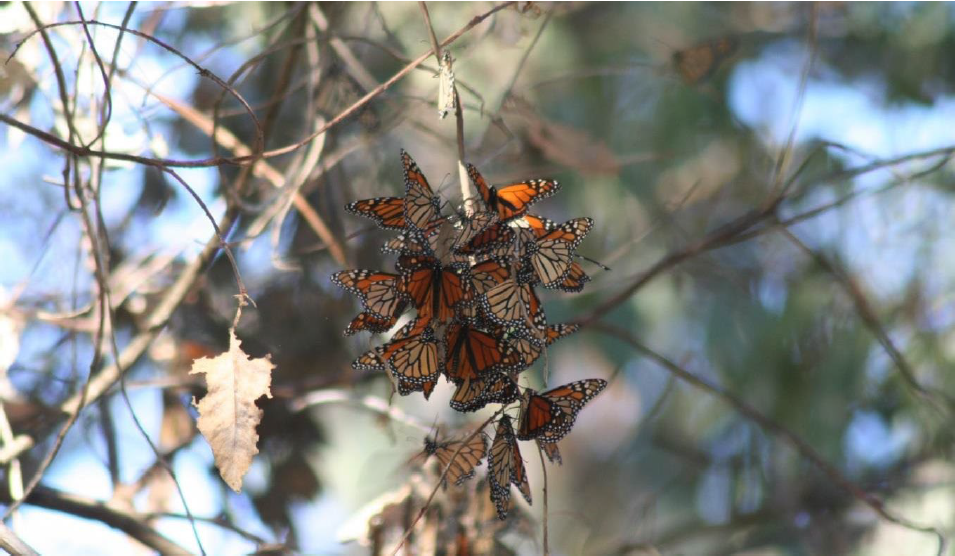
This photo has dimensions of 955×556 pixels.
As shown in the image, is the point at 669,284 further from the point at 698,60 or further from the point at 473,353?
the point at 473,353

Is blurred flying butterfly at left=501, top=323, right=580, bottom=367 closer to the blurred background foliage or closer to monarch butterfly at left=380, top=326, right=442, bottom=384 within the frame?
monarch butterfly at left=380, top=326, right=442, bottom=384

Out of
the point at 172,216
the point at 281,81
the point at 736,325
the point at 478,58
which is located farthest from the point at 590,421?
the point at 281,81

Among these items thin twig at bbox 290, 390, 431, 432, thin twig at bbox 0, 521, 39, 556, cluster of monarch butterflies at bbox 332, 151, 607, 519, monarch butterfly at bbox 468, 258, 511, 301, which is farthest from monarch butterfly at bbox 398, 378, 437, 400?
thin twig at bbox 290, 390, 431, 432

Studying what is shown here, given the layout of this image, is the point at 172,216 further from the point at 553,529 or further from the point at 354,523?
the point at 553,529

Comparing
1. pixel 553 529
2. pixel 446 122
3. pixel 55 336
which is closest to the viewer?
pixel 55 336

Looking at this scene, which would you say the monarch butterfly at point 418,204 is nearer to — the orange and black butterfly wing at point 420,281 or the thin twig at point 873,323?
the orange and black butterfly wing at point 420,281

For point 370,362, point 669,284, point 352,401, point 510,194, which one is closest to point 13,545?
point 370,362
